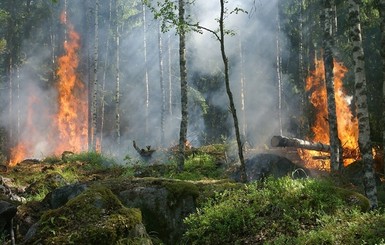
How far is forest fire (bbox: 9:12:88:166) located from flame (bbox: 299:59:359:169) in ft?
67.3

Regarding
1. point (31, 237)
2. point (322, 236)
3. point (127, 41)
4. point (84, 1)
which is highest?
point (84, 1)

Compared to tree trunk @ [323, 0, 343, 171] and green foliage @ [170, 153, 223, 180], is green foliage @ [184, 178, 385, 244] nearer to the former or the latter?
green foliage @ [170, 153, 223, 180]

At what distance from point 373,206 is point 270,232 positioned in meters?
4.79

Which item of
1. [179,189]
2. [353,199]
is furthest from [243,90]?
[179,189]

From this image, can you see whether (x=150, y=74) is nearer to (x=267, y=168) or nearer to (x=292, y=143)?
(x=292, y=143)

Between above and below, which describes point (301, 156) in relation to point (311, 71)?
below

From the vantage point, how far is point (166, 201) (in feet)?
22.9

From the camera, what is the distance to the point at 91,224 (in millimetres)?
4273

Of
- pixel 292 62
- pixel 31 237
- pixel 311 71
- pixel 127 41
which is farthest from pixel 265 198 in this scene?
pixel 127 41

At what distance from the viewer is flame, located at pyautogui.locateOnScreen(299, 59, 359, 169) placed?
18.1 meters

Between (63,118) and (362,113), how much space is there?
29.3m

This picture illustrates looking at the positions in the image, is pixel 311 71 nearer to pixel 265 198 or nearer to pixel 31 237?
pixel 265 198

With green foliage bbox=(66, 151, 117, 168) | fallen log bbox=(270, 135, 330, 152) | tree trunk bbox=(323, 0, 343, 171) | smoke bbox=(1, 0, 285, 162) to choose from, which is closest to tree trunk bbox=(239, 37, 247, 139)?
smoke bbox=(1, 0, 285, 162)

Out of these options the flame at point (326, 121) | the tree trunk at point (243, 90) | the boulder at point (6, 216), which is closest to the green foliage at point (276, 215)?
the boulder at point (6, 216)
